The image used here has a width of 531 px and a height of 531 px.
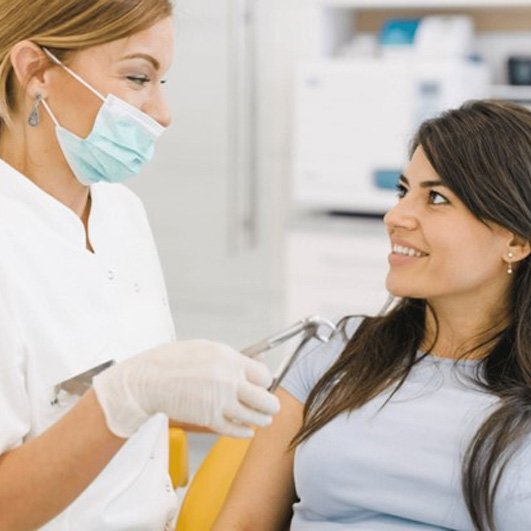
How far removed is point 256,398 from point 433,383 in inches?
25.8

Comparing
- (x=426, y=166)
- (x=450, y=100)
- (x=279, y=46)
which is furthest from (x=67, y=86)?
(x=279, y=46)

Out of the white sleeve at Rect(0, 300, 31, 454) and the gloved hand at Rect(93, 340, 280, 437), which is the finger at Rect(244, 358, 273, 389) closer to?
the gloved hand at Rect(93, 340, 280, 437)

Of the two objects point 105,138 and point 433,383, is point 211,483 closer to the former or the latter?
point 433,383

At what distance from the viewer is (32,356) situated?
4.80 feet

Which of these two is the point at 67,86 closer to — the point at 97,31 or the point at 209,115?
the point at 97,31

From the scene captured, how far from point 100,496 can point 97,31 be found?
68 centimetres

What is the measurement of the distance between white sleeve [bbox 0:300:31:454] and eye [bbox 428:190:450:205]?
Result: 2.67 feet

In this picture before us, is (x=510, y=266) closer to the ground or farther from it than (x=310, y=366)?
farther from it

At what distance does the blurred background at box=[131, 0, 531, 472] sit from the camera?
148 inches

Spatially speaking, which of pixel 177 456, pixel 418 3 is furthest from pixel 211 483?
pixel 418 3

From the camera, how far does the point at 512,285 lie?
1968 millimetres

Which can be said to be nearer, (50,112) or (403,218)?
(50,112)

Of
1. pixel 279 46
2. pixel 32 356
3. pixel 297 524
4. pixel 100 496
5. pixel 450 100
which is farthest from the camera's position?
pixel 279 46

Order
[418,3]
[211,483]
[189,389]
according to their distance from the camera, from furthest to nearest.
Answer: [418,3] < [211,483] < [189,389]
